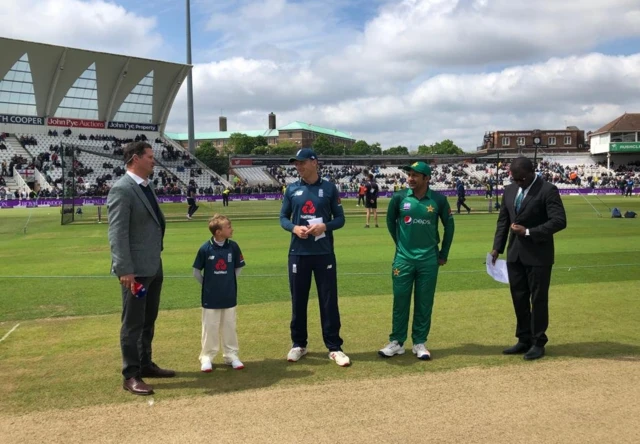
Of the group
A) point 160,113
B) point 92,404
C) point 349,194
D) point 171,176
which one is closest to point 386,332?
point 92,404

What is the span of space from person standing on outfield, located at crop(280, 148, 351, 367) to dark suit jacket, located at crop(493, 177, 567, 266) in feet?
6.49

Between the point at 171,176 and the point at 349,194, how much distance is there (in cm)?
Result: 1997

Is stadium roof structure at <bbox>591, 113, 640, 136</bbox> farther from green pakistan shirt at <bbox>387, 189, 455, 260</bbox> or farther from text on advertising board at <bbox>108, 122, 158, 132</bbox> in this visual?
green pakistan shirt at <bbox>387, 189, 455, 260</bbox>

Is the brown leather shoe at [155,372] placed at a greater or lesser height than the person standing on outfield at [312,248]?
lesser

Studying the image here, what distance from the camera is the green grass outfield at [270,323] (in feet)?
17.3

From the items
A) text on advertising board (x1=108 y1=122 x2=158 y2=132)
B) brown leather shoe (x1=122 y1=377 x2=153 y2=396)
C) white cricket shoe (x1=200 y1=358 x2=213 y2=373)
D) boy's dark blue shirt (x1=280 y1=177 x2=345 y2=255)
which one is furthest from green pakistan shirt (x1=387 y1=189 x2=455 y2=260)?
text on advertising board (x1=108 y1=122 x2=158 y2=132)

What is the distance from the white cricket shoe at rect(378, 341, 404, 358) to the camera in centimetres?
583

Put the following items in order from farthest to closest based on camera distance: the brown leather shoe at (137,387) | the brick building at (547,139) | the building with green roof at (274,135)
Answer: the building with green roof at (274,135), the brick building at (547,139), the brown leather shoe at (137,387)

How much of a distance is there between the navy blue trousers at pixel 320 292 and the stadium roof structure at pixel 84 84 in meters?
64.9

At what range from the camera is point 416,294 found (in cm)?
597

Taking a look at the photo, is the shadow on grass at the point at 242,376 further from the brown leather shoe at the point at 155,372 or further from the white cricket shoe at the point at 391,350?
the white cricket shoe at the point at 391,350

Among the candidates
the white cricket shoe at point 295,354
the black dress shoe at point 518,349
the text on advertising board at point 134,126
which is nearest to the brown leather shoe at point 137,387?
the white cricket shoe at point 295,354

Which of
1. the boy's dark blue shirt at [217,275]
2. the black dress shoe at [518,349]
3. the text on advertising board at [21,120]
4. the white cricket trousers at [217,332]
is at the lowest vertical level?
the black dress shoe at [518,349]

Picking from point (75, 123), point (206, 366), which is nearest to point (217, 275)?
point (206, 366)
